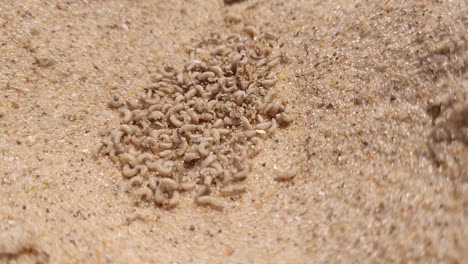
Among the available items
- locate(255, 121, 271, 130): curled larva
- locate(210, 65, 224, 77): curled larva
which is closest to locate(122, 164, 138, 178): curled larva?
locate(255, 121, 271, 130): curled larva

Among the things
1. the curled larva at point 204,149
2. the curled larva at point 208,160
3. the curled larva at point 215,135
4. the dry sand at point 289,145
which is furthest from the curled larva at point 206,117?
the dry sand at point 289,145

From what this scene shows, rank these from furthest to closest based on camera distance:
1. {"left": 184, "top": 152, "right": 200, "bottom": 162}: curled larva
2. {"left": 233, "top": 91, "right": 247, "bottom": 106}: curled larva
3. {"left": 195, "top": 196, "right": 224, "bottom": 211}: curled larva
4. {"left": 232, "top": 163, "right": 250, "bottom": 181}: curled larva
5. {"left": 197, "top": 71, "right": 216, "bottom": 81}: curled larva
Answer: {"left": 197, "top": 71, "right": 216, "bottom": 81}: curled larva < {"left": 233, "top": 91, "right": 247, "bottom": 106}: curled larva < {"left": 184, "top": 152, "right": 200, "bottom": 162}: curled larva < {"left": 232, "top": 163, "right": 250, "bottom": 181}: curled larva < {"left": 195, "top": 196, "right": 224, "bottom": 211}: curled larva

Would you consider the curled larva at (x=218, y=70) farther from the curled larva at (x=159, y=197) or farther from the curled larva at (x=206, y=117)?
the curled larva at (x=159, y=197)

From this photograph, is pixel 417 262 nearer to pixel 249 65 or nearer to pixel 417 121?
pixel 417 121

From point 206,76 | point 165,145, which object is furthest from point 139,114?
point 206,76

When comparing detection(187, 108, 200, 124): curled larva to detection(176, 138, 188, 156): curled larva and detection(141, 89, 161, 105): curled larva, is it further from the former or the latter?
detection(141, 89, 161, 105): curled larva
